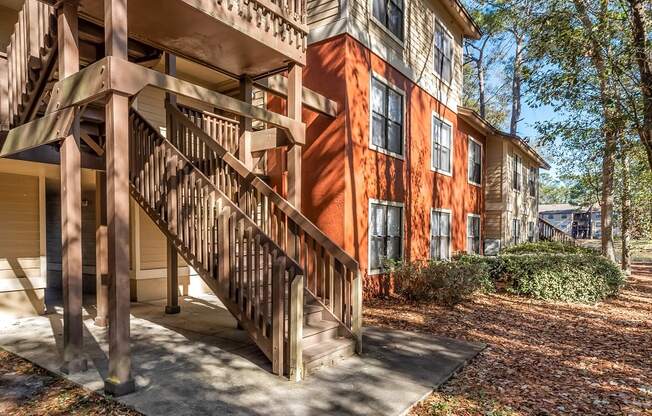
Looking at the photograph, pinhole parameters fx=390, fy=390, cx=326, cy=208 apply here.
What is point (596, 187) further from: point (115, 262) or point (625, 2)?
point (115, 262)

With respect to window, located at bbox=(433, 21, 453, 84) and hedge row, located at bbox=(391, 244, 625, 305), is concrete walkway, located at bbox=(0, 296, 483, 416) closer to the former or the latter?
hedge row, located at bbox=(391, 244, 625, 305)

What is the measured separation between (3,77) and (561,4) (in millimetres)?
11473

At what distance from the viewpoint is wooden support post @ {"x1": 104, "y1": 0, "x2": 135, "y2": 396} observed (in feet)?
11.6

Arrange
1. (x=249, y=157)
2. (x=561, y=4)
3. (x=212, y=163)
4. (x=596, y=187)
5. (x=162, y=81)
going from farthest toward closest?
(x=596, y=187)
(x=561, y=4)
(x=249, y=157)
(x=212, y=163)
(x=162, y=81)

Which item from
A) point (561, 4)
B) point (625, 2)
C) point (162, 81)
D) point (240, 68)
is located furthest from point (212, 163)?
point (561, 4)

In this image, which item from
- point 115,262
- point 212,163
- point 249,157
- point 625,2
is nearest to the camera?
point 115,262

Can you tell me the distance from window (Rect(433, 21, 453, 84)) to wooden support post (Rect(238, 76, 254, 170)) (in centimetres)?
705

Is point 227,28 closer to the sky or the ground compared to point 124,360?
closer to the sky

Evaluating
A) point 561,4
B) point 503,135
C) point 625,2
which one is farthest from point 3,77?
point 503,135

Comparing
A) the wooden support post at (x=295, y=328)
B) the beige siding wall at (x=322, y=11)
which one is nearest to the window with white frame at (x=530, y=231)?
the beige siding wall at (x=322, y=11)

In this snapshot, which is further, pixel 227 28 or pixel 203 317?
pixel 203 317

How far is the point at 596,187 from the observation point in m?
16.3

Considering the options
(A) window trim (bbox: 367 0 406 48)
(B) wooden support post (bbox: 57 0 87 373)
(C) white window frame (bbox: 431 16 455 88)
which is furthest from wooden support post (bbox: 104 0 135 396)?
(C) white window frame (bbox: 431 16 455 88)

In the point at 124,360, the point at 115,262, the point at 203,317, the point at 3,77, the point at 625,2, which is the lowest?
the point at 203,317
